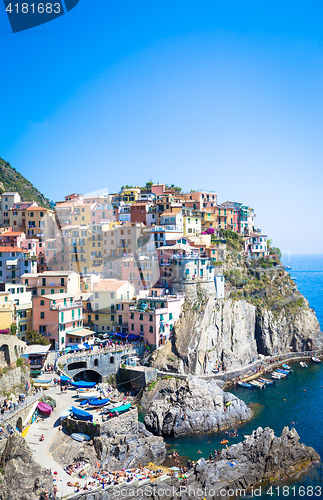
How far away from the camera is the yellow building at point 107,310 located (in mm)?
55125

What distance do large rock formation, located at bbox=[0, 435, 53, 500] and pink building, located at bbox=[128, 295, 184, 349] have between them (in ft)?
84.4

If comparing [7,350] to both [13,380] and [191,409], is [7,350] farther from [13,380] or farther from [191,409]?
[191,409]

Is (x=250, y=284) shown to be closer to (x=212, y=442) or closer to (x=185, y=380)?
(x=185, y=380)

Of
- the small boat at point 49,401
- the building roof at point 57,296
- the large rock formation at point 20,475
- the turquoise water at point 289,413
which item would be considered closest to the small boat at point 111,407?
the small boat at point 49,401

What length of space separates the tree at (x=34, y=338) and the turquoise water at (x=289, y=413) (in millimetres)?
17942

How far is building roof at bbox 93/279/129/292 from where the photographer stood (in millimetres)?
55281

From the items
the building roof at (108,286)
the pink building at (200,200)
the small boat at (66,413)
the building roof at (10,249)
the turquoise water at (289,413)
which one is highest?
the pink building at (200,200)

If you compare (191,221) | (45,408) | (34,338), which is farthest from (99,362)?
(191,221)

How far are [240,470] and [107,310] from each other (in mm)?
27939

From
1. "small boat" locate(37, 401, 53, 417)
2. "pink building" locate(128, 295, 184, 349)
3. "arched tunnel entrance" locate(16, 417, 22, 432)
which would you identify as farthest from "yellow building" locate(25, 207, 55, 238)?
"arched tunnel entrance" locate(16, 417, 22, 432)

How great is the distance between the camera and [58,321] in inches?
1921

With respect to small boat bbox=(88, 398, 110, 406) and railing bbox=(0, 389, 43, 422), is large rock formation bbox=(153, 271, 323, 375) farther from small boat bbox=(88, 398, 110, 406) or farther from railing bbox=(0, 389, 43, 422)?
railing bbox=(0, 389, 43, 422)

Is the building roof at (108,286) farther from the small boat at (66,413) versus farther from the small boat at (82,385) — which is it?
the small boat at (66,413)

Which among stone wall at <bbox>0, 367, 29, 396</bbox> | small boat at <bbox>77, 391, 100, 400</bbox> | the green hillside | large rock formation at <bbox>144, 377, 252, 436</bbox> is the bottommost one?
large rock formation at <bbox>144, 377, 252, 436</bbox>
